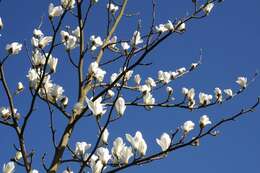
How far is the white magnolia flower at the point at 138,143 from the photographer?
3.49 m

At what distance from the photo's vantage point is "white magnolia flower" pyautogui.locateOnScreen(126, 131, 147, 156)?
3.49 metres

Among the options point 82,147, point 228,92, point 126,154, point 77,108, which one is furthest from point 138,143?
point 228,92

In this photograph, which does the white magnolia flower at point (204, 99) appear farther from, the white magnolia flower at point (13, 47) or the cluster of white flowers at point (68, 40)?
the white magnolia flower at point (13, 47)

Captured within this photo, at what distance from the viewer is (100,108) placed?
135 inches

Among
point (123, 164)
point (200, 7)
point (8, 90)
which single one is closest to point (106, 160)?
point (123, 164)

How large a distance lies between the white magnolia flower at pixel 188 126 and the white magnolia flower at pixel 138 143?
2.49ft

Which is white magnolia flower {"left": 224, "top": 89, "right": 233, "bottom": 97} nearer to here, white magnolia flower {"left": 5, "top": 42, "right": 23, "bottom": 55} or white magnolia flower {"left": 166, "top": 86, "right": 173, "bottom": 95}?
white magnolia flower {"left": 166, "top": 86, "right": 173, "bottom": 95}

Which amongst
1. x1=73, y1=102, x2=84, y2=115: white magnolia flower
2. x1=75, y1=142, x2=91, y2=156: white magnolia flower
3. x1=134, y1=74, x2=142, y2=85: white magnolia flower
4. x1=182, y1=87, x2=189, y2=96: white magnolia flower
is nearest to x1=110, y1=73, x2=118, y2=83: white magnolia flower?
x1=134, y1=74, x2=142, y2=85: white magnolia flower

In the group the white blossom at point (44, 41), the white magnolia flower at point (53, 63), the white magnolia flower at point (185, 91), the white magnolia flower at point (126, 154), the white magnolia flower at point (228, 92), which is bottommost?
the white magnolia flower at point (126, 154)

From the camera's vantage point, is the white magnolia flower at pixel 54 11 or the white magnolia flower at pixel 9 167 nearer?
the white magnolia flower at pixel 9 167

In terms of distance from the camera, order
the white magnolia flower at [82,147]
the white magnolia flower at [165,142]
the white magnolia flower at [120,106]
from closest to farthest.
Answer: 1. the white magnolia flower at [120,106]
2. the white magnolia flower at [165,142]
3. the white magnolia flower at [82,147]

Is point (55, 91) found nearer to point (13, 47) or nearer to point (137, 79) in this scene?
point (13, 47)

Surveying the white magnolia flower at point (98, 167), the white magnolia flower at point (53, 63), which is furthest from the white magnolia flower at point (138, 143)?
the white magnolia flower at point (53, 63)

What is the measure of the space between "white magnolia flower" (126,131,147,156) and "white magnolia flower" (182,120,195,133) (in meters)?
0.76
